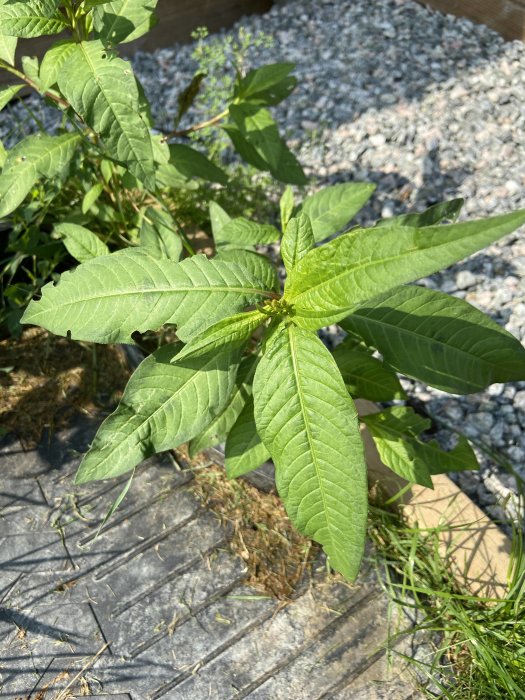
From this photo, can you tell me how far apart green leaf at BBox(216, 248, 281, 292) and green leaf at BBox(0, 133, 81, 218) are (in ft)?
2.11

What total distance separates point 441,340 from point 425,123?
84.9 inches

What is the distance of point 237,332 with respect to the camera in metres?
1.55

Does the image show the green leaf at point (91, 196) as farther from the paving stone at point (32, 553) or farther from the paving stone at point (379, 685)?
the paving stone at point (379, 685)

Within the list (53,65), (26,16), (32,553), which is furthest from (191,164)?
(32,553)

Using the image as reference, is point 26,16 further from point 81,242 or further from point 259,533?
point 259,533

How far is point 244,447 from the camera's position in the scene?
196cm

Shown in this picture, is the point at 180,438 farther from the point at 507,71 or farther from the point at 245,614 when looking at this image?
the point at 507,71

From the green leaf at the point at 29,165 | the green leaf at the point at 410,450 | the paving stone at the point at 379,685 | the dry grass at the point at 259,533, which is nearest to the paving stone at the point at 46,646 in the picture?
the dry grass at the point at 259,533

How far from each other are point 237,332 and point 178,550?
1.10m

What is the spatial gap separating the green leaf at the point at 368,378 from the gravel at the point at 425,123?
31.2 inches

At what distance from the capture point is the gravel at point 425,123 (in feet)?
8.95

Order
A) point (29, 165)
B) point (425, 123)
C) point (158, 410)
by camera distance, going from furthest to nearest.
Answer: point (425, 123) → point (29, 165) → point (158, 410)

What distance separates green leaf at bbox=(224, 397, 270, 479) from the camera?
194 cm

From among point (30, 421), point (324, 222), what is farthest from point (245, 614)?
point (324, 222)
